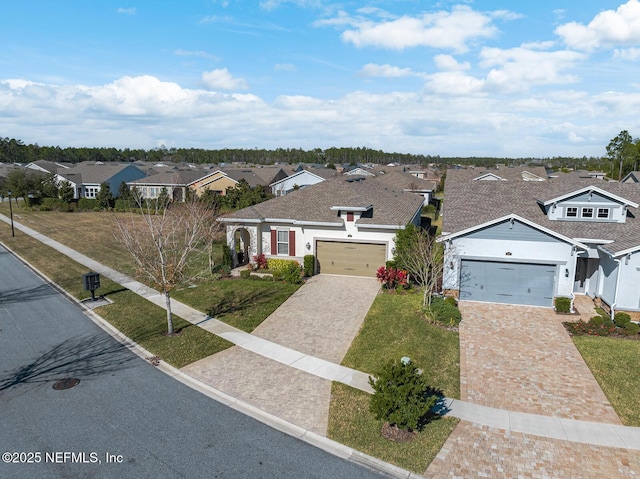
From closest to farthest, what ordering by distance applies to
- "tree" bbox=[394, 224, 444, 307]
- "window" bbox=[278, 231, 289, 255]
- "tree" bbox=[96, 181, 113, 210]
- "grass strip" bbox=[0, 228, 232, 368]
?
"grass strip" bbox=[0, 228, 232, 368], "tree" bbox=[394, 224, 444, 307], "window" bbox=[278, 231, 289, 255], "tree" bbox=[96, 181, 113, 210]

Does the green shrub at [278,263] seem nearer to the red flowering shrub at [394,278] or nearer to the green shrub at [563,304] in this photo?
the red flowering shrub at [394,278]

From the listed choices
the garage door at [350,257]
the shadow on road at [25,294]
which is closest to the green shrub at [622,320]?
the garage door at [350,257]

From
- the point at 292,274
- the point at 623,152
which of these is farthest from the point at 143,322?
the point at 623,152

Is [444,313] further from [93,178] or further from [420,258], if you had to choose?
[93,178]

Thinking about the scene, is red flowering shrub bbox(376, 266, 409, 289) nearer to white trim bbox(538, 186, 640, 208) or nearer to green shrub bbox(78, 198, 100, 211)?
white trim bbox(538, 186, 640, 208)

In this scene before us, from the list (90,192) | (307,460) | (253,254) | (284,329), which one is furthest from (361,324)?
(90,192)

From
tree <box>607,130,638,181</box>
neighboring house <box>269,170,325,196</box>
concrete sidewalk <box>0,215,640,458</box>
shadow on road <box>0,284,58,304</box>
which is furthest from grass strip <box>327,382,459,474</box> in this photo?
tree <box>607,130,638,181</box>

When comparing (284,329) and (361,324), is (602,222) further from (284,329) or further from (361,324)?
(284,329)
